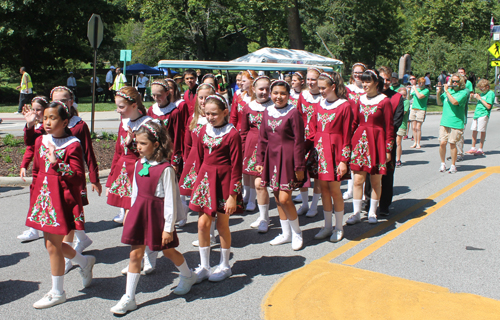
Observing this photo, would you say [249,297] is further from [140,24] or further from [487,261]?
[140,24]

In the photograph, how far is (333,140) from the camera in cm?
567

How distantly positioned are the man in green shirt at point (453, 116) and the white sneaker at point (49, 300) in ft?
26.3

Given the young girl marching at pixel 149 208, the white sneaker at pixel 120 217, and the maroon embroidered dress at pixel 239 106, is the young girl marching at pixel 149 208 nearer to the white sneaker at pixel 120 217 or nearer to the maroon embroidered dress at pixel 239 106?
the white sneaker at pixel 120 217

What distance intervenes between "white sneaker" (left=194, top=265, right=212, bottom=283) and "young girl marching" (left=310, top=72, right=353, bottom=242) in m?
1.73

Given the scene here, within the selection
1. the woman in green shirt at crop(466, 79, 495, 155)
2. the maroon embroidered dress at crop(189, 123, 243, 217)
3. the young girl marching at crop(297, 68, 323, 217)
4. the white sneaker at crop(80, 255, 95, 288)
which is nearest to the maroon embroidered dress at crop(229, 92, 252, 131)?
the young girl marching at crop(297, 68, 323, 217)

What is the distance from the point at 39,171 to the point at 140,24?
51357 millimetres

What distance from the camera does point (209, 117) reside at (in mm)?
4605

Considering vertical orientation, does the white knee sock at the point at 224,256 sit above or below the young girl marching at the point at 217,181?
below

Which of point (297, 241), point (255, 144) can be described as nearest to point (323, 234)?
point (297, 241)

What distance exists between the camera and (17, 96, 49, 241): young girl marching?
5.20m

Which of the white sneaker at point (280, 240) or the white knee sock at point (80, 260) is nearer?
the white knee sock at point (80, 260)

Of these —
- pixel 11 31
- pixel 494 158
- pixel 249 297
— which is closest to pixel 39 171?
pixel 249 297

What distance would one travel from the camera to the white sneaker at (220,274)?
466cm

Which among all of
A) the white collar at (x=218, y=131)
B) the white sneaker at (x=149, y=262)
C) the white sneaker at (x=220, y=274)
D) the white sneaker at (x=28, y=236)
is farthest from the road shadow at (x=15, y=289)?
the white collar at (x=218, y=131)
